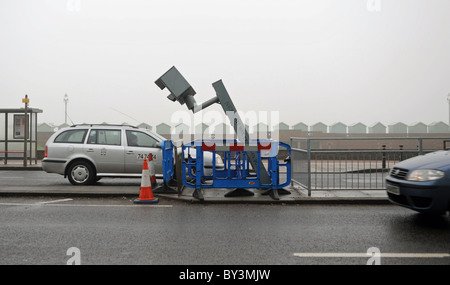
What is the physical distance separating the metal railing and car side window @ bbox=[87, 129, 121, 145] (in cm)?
464

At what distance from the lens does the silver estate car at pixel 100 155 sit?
1110cm

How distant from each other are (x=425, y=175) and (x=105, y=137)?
797 cm

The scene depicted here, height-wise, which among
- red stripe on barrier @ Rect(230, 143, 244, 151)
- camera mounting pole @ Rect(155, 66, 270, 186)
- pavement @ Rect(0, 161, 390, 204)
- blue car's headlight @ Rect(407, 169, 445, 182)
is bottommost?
pavement @ Rect(0, 161, 390, 204)

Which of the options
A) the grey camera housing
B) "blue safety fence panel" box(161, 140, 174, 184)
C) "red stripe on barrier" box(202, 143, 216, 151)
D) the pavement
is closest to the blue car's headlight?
the pavement

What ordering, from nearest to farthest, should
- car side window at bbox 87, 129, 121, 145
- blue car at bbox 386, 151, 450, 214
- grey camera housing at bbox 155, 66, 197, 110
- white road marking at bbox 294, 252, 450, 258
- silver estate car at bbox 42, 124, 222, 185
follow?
white road marking at bbox 294, 252, 450, 258, blue car at bbox 386, 151, 450, 214, grey camera housing at bbox 155, 66, 197, 110, silver estate car at bbox 42, 124, 222, 185, car side window at bbox 87, 129, 121, 145

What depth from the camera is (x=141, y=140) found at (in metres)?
11.4

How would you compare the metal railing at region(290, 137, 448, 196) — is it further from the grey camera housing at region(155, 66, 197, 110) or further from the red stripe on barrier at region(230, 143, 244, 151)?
the grey camera housing at region(155, 66, 197, 110)

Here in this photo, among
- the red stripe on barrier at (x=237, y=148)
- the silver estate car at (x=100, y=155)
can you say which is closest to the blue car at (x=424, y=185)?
the red stripe on barrier at (x=237, y=148)

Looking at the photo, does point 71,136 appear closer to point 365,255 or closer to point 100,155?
point 100,155

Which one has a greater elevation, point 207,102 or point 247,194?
point 207,102

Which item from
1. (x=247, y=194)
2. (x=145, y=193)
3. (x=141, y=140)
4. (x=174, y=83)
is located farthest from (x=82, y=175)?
(x=247, y=194)

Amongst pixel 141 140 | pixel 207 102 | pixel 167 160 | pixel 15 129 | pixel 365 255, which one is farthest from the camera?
pixel 15 129

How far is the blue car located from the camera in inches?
238
